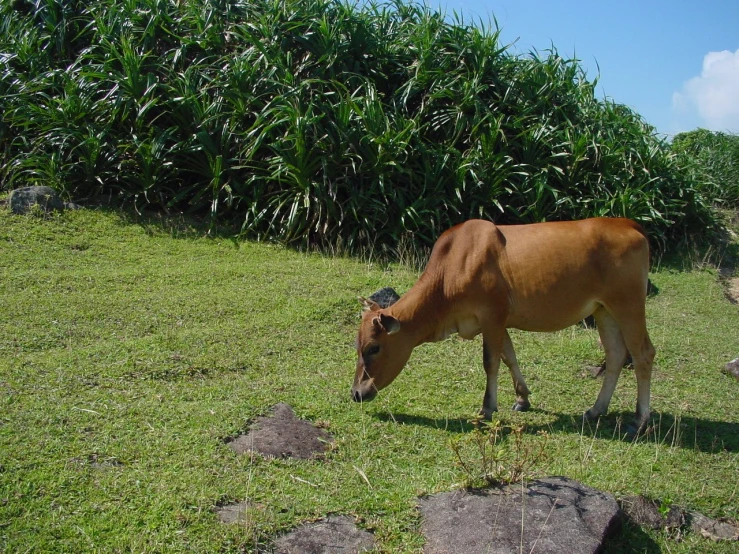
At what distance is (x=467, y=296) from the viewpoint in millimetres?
6789

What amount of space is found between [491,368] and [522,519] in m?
2.15

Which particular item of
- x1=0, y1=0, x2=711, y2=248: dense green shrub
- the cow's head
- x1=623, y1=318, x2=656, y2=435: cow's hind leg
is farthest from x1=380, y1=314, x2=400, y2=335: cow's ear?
x1=0, y1=0, x2=711, y2=248: dense green shrub

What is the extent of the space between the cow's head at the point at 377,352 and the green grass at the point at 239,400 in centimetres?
19

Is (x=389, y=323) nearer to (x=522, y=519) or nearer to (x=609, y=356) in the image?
(x=609, y=356)

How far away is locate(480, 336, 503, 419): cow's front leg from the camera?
671 centimetres

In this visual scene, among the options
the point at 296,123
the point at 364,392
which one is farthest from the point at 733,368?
the point at 296,123

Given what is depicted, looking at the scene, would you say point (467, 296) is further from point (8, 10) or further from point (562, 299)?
point (8, 10)

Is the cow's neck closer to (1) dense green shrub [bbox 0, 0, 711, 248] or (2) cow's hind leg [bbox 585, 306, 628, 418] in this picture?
(2) cow's hind leg [bbox 585, 306, 628, 418]

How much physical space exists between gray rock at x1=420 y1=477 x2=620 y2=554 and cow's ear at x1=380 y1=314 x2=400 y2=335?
1769 mm

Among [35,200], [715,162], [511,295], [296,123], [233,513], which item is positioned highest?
[715,162]

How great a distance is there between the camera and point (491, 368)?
6715 mm

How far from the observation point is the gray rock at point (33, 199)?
418 inches

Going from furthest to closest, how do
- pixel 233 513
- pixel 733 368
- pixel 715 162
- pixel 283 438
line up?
pixel 715 162 → pixel 733 368 → pixel 283 438 → pixel 233 513

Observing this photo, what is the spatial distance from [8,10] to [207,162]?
4235 mm
